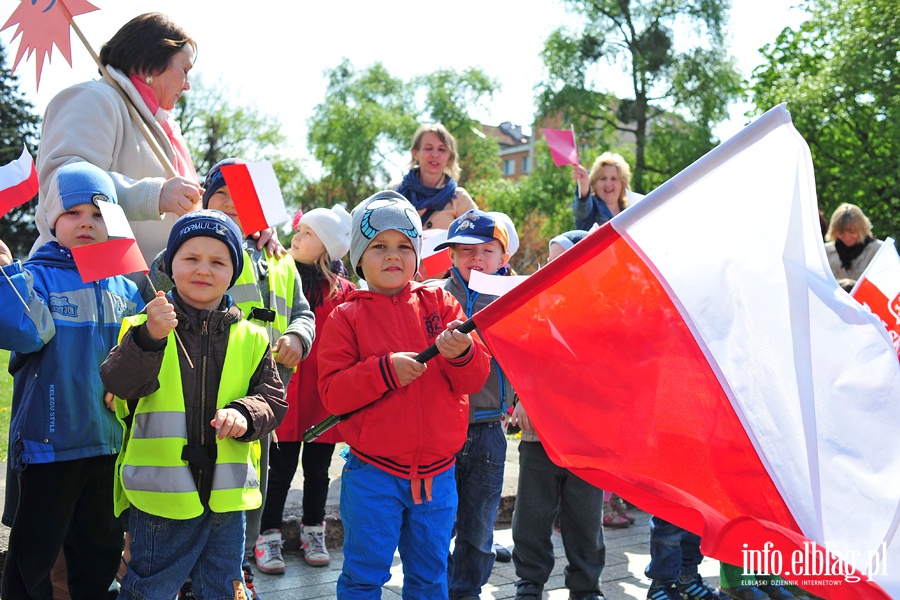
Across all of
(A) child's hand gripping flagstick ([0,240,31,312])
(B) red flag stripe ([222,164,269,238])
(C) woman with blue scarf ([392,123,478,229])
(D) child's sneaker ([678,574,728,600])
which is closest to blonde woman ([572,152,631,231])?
(C) woman with blue scarf ([392,123,478,229])

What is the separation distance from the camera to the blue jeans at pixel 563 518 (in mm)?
4059

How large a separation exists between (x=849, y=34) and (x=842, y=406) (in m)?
22.7

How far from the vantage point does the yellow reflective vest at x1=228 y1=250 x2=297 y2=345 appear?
378 cm

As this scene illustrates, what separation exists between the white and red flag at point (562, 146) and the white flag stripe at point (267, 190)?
285 centimetres

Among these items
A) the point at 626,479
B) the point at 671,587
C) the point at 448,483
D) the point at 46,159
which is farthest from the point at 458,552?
the point at 46,159

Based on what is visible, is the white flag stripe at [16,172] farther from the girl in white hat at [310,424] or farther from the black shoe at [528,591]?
the black shoe at [528,591]

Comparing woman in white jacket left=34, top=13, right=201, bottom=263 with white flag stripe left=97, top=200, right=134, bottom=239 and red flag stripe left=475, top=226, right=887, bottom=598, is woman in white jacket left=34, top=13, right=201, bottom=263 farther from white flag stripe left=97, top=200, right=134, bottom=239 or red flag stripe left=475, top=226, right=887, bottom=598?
red flag stripe left=475, top=226, right=887, bottom=598

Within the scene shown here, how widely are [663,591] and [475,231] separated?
1.99 m

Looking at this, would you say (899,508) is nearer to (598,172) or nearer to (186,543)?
(186,543)

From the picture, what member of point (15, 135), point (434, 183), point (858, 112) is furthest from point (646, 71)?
point (434, 183)

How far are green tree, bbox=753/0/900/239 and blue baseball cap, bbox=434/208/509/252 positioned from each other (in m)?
18.5

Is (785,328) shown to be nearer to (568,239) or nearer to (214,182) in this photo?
(568,239)

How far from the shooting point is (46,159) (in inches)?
136

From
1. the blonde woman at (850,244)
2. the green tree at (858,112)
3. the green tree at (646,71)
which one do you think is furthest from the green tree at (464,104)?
the blonde woman at (850,244)
